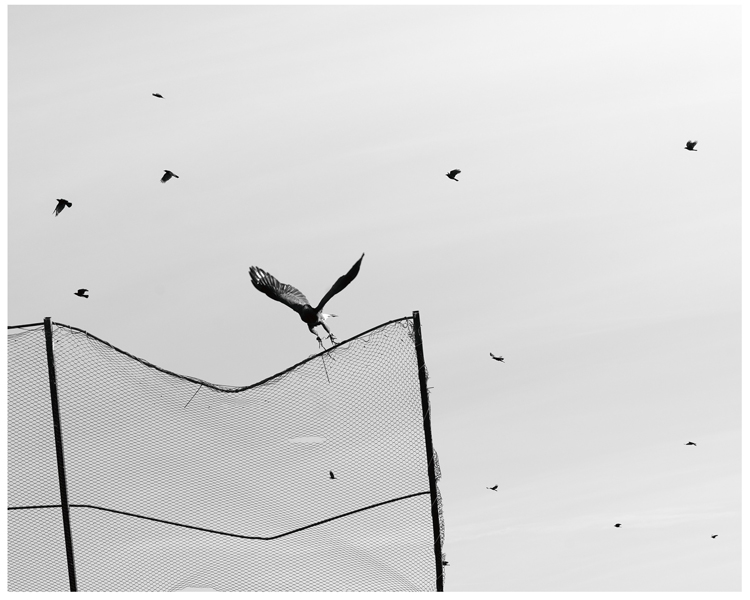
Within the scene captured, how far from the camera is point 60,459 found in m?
11.0

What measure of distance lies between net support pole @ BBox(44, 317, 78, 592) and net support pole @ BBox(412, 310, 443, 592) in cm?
309

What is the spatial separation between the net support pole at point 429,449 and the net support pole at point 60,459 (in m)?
3.09

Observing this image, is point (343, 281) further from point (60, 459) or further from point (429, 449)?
point (60, 459)

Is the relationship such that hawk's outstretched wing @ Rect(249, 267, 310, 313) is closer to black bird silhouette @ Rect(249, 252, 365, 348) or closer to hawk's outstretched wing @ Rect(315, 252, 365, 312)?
black bird silhouette @ Rect(249, 252, 365, 348)

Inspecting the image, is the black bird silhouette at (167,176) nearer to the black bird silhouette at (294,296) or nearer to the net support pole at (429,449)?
the black bird silhouette at (294,296)

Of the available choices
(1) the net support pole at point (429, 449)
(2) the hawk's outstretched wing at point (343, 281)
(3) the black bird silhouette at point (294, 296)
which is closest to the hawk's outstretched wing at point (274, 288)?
(3) the black bird silhouette at point (294, 296)

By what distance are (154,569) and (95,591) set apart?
657 mm

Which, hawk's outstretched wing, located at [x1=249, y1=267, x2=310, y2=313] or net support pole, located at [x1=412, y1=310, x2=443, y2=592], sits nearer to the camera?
net support pole, located at [x1=412, y1=310, x2=443, y2=592]

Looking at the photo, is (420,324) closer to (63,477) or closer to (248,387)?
(248,387)

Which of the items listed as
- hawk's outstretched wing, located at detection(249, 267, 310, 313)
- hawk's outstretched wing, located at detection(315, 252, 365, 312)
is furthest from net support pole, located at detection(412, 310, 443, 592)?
hawk's outstretched wing, located at detection(249, 267, 310, 313)

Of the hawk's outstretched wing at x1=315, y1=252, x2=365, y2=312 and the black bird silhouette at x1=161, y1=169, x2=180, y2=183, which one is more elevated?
the black bird silhouette at x1=161, y1=169, x2=180, y2=183

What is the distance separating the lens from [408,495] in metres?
10.9

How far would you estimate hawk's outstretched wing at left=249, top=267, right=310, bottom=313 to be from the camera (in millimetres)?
14703

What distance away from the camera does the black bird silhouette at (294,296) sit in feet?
45.2
